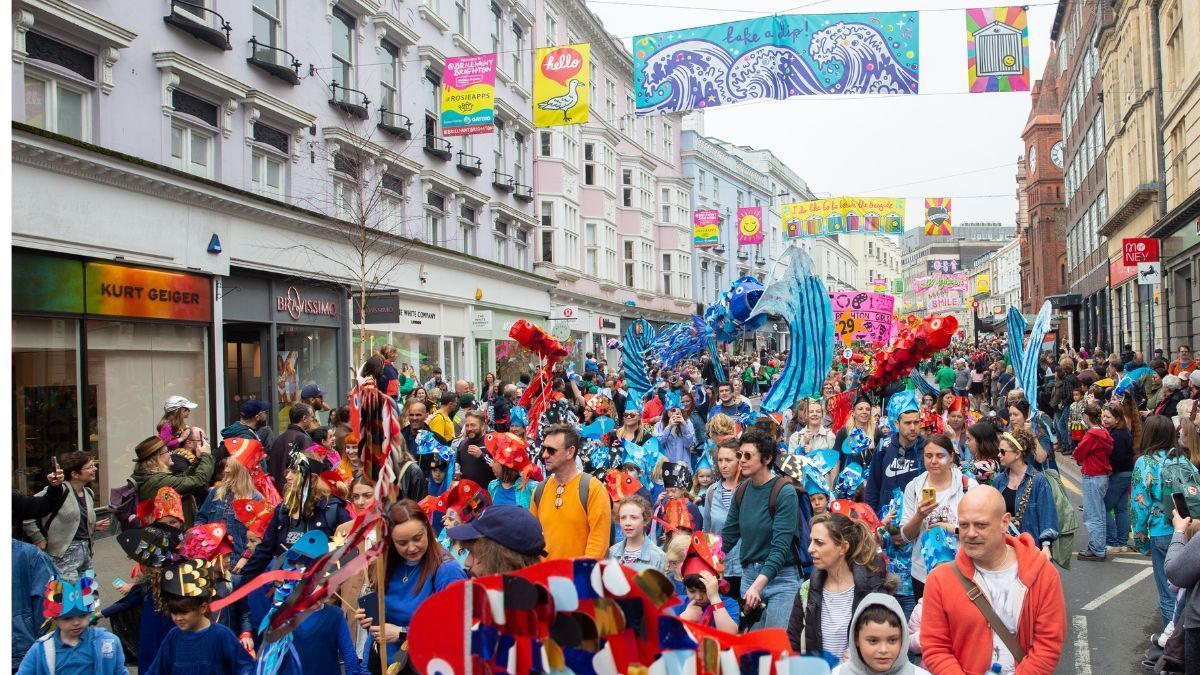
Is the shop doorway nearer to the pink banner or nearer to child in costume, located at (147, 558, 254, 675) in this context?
child in costume, located at (147, 558, 254, 675)

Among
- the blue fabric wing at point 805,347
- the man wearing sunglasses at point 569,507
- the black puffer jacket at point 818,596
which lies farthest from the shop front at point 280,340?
the black puffer jacket at point 818,596

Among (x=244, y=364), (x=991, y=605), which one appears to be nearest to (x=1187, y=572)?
(x=991, y=605)

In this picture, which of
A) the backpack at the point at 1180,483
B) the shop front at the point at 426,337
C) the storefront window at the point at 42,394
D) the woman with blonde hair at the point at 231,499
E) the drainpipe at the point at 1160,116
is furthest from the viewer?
the drainpipe at the point at 1160,116

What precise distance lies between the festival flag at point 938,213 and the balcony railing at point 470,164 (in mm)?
15749

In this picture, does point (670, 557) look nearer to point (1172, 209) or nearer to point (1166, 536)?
point (1166, 536)

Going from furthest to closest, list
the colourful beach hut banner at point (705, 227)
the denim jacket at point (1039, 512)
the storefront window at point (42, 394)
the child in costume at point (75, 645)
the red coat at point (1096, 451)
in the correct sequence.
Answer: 1. the colourful beach hut banner at point (705, 227)
2. the storefront window at point (42, 394)
3. the red coat at point (1096, 451)
4. the denim jacket at point (1039, 512)
5. the child in costume at point (75, 645)

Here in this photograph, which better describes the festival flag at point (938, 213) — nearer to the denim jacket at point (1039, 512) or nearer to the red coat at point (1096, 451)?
the red coat at point (1096, 451)

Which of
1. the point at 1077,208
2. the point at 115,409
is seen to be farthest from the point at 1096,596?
the point at 1077,208

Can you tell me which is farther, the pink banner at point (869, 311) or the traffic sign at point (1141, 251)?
the pink banner at point (869, 311)

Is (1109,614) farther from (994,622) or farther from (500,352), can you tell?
(500,352)

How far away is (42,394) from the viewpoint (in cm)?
1229

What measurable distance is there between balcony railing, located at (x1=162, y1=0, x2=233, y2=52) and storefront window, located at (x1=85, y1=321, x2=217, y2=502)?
14.4 feet

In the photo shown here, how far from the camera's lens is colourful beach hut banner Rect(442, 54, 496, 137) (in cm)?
1880

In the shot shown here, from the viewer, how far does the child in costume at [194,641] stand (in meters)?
4.41
